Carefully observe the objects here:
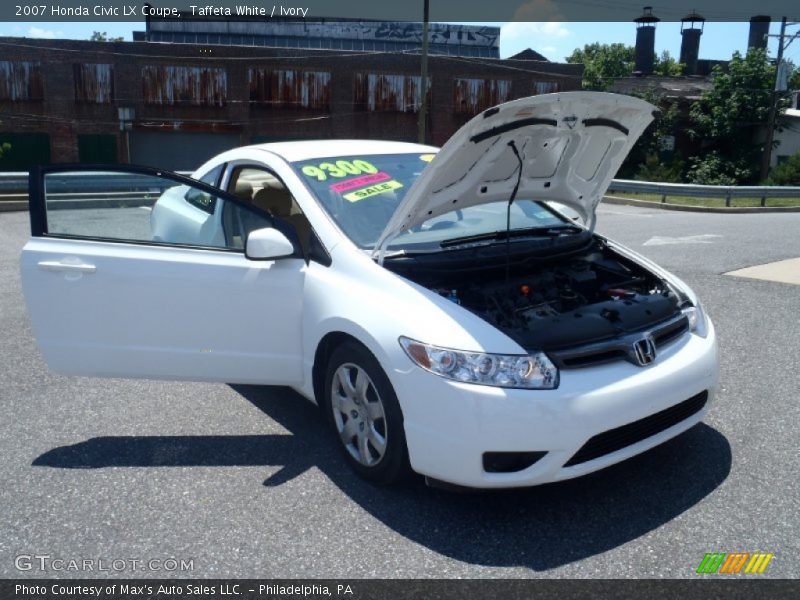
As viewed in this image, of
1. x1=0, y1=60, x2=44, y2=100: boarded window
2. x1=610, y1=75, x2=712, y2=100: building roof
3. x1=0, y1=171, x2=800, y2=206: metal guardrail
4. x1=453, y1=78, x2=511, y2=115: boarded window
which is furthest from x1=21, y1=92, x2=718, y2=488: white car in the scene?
x1=610, y1=75, x2=712, y2=100: building roof

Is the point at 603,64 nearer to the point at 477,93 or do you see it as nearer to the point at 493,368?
the point at 477,93

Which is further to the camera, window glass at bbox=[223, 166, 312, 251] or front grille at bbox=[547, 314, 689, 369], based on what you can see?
window glass at bbox=[223, 166, 312, 251]

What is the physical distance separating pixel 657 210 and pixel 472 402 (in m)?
20.4

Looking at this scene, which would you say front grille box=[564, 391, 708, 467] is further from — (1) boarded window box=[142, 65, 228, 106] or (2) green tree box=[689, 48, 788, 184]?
(1) boarded window box=[142, 65, 228, 106]

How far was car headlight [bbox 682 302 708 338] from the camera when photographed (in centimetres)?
395

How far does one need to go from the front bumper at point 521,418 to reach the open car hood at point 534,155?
3.23 feet

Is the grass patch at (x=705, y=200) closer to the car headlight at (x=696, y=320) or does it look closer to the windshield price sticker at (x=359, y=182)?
the car headlight at (x=696, y=320)

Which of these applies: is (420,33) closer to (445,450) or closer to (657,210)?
(657,210)

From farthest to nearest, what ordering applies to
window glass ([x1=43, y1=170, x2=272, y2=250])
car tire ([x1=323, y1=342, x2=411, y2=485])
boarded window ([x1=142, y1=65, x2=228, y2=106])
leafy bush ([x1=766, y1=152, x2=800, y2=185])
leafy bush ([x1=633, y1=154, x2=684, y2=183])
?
1. boarded window ([x1=142, y1=65, x2=228, y2=106])
2. leafy bush ([x1=633, y1=154, x2=684, y2=183])
3. leafy bush ([x1=766, y1=152, x2=800, y2=185])
4. window glass ([x1=43, y1=170, x2=272, y2=250])
5. car tire ([x1=323, y1=342, x2=411, y2=485])

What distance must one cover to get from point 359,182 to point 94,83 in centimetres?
3915

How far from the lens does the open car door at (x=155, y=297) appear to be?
13.4ft

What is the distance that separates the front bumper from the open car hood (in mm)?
985

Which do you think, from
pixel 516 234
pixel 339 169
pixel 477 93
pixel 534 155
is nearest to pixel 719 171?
pixel 477 93

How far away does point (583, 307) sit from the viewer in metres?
3.83
